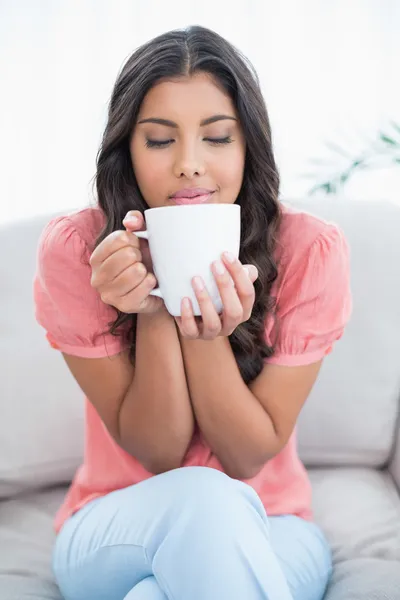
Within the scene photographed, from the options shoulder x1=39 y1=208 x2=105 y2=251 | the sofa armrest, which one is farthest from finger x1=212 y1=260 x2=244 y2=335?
the sofa armrest

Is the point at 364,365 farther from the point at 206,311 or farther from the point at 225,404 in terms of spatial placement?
the point at 206,311

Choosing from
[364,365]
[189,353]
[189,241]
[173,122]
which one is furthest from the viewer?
[364,365]

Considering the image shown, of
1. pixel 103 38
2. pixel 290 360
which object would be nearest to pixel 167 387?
pixel 290 360

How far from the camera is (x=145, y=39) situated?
2.07 metres

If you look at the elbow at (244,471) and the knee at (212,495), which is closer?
the knee at (212,495)

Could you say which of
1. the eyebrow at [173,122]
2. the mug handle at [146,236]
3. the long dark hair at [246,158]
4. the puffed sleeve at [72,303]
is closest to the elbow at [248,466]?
the long dark hair at [246,158]

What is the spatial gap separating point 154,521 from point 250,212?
1.57 ft

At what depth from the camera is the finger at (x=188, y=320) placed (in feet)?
2.56

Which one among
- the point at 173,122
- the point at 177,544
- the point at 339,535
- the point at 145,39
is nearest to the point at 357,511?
the point at 339,535

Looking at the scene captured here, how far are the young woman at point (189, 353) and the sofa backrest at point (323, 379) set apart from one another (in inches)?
7.8

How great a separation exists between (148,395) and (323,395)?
471 mm

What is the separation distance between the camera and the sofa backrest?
4.40 feet

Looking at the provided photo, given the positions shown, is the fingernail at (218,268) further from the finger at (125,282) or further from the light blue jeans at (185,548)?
the light blue jeans at (185,548)

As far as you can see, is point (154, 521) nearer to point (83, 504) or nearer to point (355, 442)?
point (83, 504)
